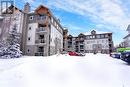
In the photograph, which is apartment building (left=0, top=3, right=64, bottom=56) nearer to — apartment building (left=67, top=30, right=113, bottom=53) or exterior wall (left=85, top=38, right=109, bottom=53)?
exterior wall (left=85, top=38, right=109, bottom=53)

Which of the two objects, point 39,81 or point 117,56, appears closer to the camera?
point 39,81

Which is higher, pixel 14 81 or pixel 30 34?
pixel 30 34

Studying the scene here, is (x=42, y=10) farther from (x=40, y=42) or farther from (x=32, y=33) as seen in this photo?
(x=40, y=42)

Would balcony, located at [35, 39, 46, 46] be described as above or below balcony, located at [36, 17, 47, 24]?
below

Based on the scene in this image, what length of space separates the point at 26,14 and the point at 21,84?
100ft

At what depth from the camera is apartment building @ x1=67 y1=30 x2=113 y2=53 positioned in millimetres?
73000

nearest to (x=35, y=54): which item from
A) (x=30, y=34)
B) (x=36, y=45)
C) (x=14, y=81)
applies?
(x=36, y=45)

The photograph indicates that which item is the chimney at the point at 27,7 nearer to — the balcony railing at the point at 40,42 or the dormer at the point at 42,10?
the dormer at the point at 42,10

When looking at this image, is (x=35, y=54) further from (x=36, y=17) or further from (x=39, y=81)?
(x=39, y=81)

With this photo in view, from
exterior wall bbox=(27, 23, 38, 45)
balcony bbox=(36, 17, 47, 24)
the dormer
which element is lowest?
exterior wall bbox=(27, 23, 38, 45)

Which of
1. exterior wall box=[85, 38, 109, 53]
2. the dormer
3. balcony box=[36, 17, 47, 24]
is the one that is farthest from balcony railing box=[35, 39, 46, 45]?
exterior wall box=[85, 38, 109, 53]

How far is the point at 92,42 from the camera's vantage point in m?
76.0

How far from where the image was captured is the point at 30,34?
33844 millimetres

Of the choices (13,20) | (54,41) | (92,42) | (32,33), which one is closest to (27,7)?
(13,20)
